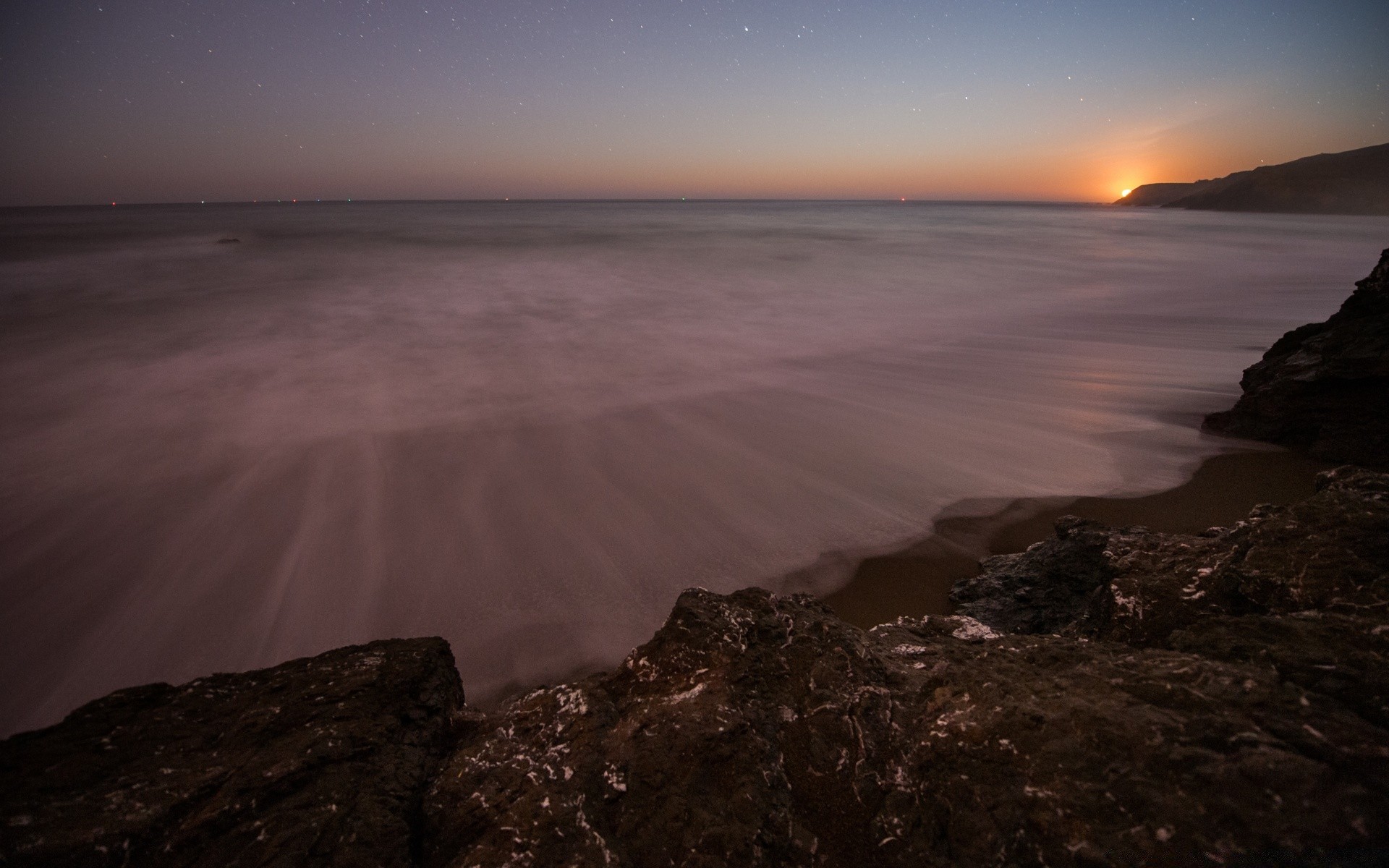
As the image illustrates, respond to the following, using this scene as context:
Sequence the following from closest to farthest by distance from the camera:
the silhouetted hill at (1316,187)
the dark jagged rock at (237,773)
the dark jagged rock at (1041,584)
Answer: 1. the dark jagged rock at (237,773)
2. the dark jagged rock at (1041,584)
3. the silhouetted hill at (1316,187)

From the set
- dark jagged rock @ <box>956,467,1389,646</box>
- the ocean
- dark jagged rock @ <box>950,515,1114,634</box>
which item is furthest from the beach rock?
the ocean

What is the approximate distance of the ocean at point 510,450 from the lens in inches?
147

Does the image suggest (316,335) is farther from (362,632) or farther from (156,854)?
(156,854)

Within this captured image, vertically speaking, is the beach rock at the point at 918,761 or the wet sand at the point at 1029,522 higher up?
the beach rock at the point at 918,761

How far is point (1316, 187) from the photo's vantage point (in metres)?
96.9

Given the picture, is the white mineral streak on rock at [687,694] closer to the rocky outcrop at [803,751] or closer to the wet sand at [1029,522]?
the rocky outcrop at [803,751]

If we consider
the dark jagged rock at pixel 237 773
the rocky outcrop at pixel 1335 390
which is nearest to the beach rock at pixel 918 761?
the dark jagged rock at pixel 237 773

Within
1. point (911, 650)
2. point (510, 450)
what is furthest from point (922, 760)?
point (510, 450)

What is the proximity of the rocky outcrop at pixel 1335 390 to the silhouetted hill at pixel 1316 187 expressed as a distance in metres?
118

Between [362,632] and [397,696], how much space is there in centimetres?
196

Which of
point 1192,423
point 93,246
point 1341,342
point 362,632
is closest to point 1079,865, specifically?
point 362,632

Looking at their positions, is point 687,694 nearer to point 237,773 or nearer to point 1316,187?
point 237,773

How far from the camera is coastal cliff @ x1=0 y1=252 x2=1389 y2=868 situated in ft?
4.30

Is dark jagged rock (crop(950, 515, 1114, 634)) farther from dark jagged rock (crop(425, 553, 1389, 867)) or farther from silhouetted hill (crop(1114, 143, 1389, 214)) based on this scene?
silhouetted hill (crop(1114, 143, 1389, 214))
